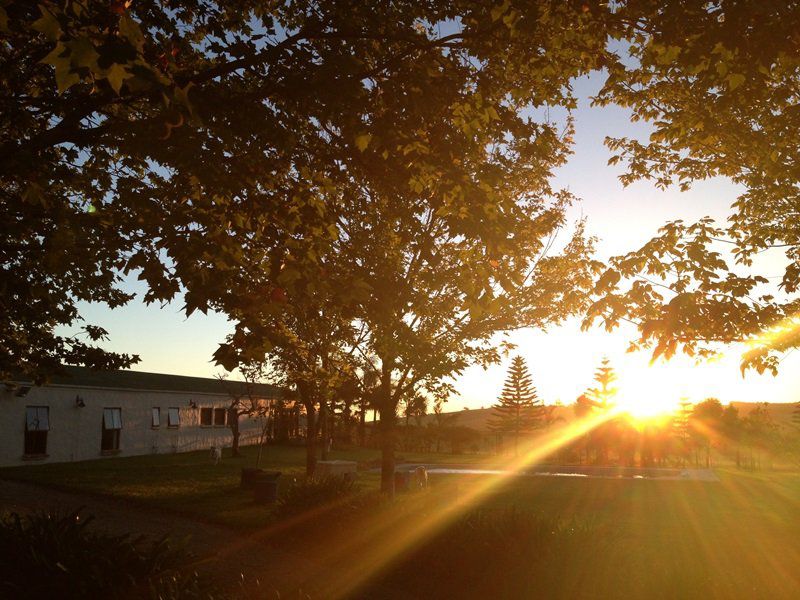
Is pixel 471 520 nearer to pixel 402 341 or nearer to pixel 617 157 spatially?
pixel 402 341

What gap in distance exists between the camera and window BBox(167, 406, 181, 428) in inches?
1454

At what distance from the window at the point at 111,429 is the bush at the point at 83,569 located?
25438mm

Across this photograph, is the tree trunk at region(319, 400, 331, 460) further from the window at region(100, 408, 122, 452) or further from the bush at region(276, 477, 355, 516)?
the window at region(100, 408, 122, 452)

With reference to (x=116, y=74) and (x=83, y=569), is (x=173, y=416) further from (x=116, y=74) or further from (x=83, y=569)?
(x=116, y=74)

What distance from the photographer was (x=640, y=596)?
25.0ft

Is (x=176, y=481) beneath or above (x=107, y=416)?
beneath

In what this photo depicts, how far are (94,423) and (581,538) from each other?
2781 centimetres

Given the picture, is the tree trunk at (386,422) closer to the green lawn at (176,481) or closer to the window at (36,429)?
the green lawn at (176,481)

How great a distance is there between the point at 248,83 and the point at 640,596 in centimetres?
775

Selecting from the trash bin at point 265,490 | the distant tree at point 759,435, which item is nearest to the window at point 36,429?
Result: the trash bin at point 265,490

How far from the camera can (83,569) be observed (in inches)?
256

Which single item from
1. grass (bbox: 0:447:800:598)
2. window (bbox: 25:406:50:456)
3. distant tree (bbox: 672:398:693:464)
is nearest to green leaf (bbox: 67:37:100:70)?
grass (bbox: 0:447:800:598)

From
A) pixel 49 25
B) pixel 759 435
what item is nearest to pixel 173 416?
pixel 49 25

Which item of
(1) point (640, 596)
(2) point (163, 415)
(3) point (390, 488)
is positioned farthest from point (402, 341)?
(2) point (163, 415)
